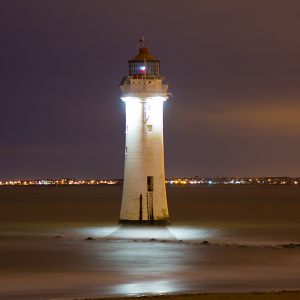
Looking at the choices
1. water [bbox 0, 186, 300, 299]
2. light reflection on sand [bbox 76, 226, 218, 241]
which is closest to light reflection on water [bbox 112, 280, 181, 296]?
water [bbox 0, 186, 300, 299]

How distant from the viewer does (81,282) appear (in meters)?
25.2

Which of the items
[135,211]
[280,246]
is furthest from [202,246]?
[135,211]

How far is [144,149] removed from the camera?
41.7m

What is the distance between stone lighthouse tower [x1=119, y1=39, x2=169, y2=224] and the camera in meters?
41.6

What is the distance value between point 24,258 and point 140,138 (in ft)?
37.6

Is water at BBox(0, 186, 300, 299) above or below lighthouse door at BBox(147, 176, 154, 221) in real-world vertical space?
below

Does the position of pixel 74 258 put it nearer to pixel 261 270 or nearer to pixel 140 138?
pixel 261 270

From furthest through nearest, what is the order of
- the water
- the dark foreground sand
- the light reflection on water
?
1. the water
2. the light reflection on water
3. the dark foreground sand

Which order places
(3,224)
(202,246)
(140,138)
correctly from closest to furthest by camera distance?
(202,246) < (140,138) < (3,224)

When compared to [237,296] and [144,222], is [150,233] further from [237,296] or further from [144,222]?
[237,296]

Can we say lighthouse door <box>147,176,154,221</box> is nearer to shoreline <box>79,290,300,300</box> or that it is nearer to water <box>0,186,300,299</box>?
water <box>0,186,300,299</box>

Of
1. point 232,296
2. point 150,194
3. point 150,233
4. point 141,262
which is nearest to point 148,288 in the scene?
point 232,296

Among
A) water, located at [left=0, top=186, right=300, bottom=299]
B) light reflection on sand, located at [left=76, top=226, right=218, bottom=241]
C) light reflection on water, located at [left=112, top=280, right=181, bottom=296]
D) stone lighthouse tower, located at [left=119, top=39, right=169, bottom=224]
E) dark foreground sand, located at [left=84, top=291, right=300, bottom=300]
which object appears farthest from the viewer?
stone lighthouse tower, located at [left=119, top=39, right=169, bottom=224]

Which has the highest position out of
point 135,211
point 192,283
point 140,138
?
point 140,138
